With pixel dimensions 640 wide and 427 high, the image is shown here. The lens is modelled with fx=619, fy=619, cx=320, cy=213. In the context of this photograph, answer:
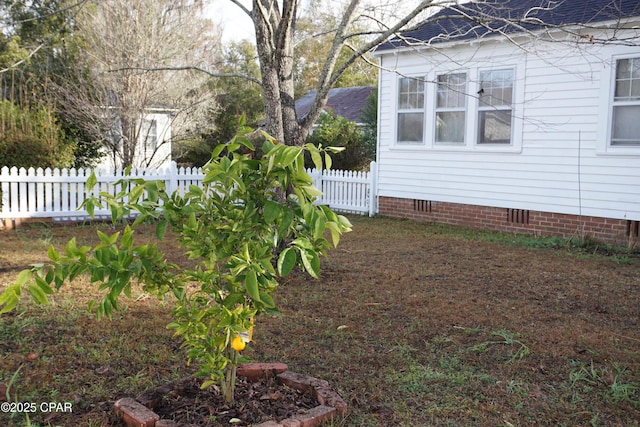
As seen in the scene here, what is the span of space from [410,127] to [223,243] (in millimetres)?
10034

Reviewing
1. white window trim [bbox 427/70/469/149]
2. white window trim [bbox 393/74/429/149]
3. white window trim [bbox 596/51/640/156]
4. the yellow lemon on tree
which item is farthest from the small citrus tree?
white window trim [bbox 393/74/429/149]

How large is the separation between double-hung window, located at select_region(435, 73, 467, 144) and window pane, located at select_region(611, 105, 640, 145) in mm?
2815

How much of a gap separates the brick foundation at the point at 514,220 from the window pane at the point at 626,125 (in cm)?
122

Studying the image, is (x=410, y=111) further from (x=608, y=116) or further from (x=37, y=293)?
(x=37, y=293)

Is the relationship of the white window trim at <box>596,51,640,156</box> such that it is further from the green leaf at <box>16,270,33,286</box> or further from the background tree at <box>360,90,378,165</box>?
the green leaf at <box>16,270,33,286</box>

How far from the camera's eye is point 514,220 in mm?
11031

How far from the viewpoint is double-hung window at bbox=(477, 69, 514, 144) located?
10.9m

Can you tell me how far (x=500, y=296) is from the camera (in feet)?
20.9

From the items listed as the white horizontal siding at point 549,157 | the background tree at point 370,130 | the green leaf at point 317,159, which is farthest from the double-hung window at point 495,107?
the green leaf at point 317,159

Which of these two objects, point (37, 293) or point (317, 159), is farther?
point (317, 159)

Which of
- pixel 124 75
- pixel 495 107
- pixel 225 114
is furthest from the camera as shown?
pixel 225 114

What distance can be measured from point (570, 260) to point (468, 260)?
4.65 feet

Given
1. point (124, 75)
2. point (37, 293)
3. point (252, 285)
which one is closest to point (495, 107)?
point (124, 75)

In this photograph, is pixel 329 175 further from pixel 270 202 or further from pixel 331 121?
pixel 270 202
